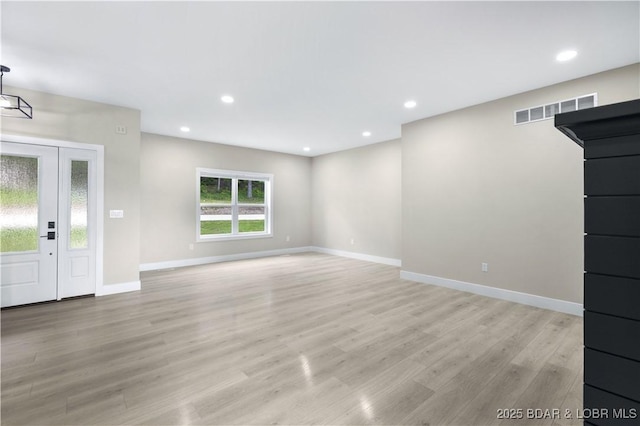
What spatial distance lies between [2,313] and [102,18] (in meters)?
3.86

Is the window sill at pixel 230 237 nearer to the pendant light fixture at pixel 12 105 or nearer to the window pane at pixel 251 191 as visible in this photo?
the window pane at pixel 251 191

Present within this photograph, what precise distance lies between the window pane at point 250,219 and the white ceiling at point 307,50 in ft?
11.4

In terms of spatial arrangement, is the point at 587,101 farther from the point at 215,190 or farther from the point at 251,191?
the point at 215,190

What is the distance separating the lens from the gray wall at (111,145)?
404 centimetres

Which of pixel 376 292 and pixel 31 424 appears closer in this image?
pixel 31 424

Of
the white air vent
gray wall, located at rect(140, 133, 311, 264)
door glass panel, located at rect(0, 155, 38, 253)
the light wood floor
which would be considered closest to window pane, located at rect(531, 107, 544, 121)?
the white air vent

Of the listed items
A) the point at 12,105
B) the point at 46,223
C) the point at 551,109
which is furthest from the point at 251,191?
the point at 551,109

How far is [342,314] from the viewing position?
3557 mm

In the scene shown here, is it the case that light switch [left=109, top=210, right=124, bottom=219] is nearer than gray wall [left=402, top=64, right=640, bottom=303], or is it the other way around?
gray wall [left=402, top=64, right=640, bottom=303]

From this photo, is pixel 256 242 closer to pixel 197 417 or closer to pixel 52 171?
pixel 52 171

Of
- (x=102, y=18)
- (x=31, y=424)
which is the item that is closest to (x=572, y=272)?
(x=31, y=424)

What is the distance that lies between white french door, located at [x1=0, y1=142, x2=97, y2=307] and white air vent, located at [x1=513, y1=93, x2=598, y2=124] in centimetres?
628

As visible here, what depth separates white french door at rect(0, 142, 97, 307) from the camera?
380 centimetres

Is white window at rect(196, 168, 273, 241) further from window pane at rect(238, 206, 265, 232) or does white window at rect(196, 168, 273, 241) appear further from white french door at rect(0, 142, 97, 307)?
white french door at rect(0, 142, 97, 307)
